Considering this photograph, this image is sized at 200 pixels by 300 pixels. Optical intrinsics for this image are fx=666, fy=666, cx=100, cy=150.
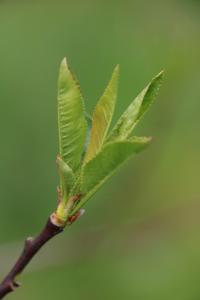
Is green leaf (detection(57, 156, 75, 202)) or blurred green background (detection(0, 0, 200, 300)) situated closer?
green leaf (detection(57, 156, 75, 202))

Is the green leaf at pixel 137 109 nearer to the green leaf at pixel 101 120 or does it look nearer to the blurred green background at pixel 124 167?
the green leaf at pixel 101 120

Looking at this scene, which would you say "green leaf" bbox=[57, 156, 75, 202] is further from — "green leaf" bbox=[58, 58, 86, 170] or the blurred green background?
the blurred green background

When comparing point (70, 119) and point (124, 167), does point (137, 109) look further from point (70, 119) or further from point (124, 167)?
point (124, 167)

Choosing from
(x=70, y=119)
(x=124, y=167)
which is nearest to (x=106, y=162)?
(x=70, y=119)

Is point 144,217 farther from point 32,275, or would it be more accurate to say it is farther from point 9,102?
point 9,102

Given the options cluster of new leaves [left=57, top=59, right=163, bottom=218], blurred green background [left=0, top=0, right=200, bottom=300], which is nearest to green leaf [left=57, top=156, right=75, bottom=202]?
cluster of new leaves [left=57, top=59, right=163, bottom=218]

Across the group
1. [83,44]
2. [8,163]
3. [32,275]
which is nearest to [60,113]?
[32,275]
